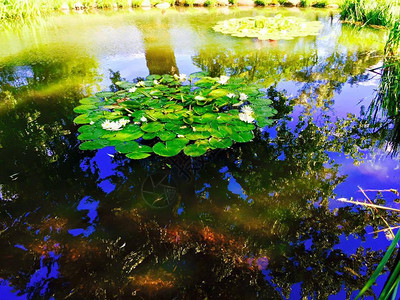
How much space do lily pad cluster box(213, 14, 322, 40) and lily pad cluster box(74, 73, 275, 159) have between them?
3.36 meters

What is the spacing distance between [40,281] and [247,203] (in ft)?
3.91

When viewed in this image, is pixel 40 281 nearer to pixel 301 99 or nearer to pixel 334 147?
pixel 334 147

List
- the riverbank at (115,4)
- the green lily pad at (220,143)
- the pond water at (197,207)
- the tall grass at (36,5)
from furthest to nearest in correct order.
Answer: the riverbank at (115,4)
the tall grass at (36,5)
the green lily pad at (220,143)
the pond water at (197,207)

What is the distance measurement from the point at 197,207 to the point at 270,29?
5.68 meters

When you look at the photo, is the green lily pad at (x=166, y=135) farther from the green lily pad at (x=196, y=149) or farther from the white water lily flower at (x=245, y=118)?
the white water lily flower at (x=245, y=118)

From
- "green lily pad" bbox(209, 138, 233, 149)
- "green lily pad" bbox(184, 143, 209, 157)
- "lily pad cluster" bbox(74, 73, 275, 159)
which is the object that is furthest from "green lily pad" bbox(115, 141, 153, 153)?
"green lily pad" bbox(209, 138, 233, 149)

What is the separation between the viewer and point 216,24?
22.8ft

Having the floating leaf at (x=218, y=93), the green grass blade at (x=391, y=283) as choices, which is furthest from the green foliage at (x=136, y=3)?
the green grass blade at (x=391, y=283)

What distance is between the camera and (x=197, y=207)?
162 centimetres

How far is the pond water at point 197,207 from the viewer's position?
3.94 feet

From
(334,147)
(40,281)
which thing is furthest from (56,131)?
(334,147)

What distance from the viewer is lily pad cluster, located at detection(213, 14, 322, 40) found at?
5.65m

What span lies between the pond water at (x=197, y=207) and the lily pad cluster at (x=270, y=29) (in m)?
2.78

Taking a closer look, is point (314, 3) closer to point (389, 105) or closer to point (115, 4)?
point (115, 4)
